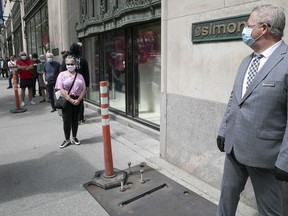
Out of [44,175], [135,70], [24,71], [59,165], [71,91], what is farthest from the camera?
[24,71]

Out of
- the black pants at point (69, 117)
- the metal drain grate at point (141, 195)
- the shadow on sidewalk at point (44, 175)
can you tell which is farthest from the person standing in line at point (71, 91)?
the metal drain grate at point (141, 195)

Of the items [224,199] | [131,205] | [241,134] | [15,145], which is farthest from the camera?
[15,145]

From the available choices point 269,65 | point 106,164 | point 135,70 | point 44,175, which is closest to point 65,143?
point 44,175

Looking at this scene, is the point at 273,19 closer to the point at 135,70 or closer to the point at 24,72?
the point at 135,70

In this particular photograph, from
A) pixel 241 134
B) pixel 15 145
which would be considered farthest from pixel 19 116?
pixel 241 134

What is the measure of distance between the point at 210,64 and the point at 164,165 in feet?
5.65

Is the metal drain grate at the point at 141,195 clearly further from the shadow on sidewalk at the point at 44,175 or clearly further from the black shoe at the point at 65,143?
the black shoe at the point at 65,143

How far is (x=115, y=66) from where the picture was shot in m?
7.79

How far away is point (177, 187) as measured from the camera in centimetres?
377

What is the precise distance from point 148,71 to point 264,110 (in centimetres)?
462

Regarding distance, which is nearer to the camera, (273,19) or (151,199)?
(273,19)

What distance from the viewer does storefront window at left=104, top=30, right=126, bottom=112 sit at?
7355mm

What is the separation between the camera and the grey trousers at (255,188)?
2.20 m

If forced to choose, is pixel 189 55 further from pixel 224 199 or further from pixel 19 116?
pixel 19 116
